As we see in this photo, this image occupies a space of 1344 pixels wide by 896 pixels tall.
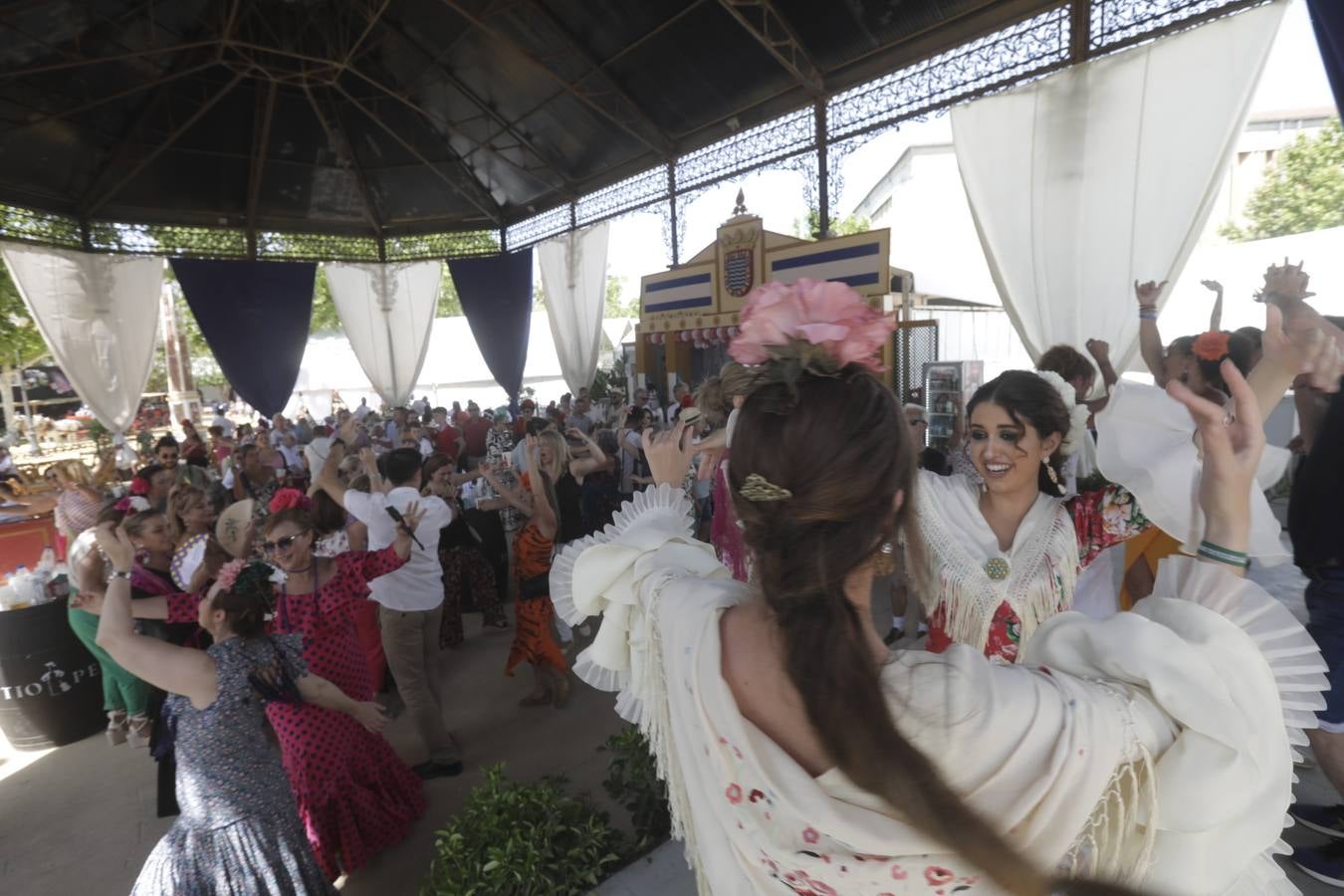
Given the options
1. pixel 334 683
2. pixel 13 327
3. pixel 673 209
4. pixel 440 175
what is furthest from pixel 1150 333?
pixel 13 327

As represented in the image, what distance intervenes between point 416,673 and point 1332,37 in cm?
545

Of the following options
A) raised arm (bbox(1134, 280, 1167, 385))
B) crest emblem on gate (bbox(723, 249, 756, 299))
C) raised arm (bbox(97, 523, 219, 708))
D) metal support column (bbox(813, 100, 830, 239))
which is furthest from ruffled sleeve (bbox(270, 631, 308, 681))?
metal support column (bbox(813, 100, 830, 239))

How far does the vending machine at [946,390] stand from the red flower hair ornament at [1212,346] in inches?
192

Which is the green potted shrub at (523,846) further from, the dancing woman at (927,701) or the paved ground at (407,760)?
the dancing woman at (927,701)

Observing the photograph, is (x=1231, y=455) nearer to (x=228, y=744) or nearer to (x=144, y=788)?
(x=228, y=744)

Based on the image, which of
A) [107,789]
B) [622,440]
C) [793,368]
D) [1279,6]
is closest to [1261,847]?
[793,368]

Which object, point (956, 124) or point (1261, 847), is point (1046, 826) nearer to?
point (1261, 847)

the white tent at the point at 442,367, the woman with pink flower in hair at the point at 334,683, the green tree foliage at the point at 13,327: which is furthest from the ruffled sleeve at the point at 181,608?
the white tent at the point at 442,367

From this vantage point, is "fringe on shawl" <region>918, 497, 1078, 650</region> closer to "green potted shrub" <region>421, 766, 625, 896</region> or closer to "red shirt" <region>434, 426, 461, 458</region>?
"green potted shrub" <region>421, 766, 625, 896</region>

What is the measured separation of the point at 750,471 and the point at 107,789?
3692mm

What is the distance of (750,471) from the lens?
2.63 feet

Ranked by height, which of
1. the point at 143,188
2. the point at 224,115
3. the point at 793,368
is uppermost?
the point at 224,115

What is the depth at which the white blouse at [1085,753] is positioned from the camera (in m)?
0.66

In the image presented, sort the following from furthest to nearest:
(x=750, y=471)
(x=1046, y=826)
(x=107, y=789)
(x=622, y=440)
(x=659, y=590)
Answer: (x=622, y=440) < (x=107, y=789) < (x=659, y=590) < (x=750, y=471) < (x=1046, y=826)
